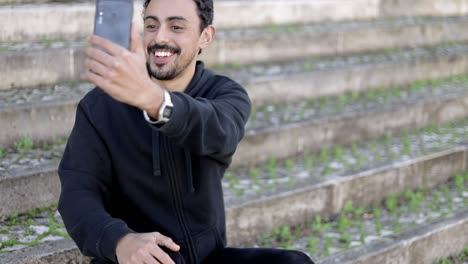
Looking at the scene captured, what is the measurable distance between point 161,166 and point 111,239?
1.41ft

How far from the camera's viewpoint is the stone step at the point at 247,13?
5754 millimetres

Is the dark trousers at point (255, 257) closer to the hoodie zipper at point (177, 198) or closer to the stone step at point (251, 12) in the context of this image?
the hoodie zipper at point (177, 198)

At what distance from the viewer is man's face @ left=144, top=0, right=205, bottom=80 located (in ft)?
10.5

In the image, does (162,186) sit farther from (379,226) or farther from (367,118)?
(367,118)

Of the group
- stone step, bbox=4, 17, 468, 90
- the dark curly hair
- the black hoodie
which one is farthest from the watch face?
stone step, bbox=4, 17, 468, 90

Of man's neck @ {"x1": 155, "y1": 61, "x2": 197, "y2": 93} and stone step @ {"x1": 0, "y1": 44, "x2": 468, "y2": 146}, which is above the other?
man's neck @ {"x1": 155, "y1": 61, "x2": 197, "y2": 93}

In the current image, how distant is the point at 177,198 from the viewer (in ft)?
10.7

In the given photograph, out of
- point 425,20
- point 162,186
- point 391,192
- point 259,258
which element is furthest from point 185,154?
point 425,20

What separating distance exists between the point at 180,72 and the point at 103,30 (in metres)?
0.92

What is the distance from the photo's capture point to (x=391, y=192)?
19.3 ft

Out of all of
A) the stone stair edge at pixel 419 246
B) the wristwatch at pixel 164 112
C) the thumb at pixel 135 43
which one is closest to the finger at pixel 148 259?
the wristwatch at pixel 164 112

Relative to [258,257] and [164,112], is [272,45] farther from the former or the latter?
[164,112]

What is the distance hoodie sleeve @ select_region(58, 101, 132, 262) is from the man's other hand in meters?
0.04

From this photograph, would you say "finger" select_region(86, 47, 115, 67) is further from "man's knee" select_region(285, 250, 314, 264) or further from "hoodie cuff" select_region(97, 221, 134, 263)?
"man's knee" select_region(285, 250, 314, 264)
